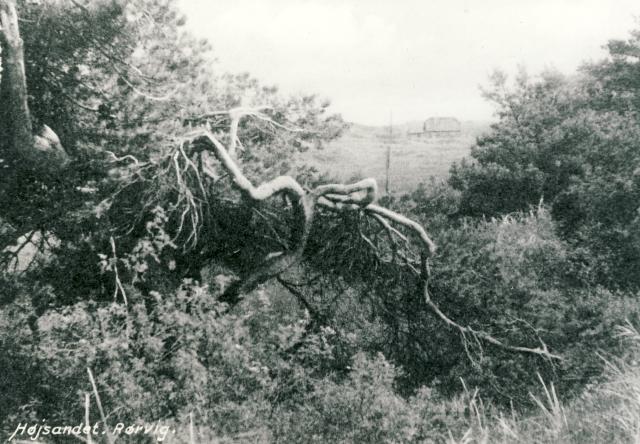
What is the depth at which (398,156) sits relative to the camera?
35.9 metres

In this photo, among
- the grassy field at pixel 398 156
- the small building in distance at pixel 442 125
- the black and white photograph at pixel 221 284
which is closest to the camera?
the black and white photograph at pixel 221 284

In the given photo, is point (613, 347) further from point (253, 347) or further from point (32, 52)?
point (32, 52)

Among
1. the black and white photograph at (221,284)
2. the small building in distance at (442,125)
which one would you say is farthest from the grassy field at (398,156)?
the black and white photograph at (221,284)

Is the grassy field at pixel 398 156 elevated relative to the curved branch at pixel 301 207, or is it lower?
lower

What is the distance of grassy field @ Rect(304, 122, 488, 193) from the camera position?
28.0 meters

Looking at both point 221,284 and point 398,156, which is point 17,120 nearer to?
point 221,284

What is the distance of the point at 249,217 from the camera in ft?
23.9

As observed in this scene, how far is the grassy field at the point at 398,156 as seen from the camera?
27969 mm

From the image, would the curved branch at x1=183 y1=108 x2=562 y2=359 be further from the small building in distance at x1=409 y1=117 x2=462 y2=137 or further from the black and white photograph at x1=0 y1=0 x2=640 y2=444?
the small building in distance at x1=409 y1=117 x2=462 y2=137

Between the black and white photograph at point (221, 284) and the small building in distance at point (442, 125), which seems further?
the small building in distance at point (442, 125)

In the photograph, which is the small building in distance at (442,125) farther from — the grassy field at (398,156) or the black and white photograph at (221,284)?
the black and white photograph at (221,284)

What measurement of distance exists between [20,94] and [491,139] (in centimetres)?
1695

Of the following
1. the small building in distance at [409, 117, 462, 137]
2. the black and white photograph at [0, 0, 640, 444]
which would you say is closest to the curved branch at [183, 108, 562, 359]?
the black and white photograph at [0, 0, 640, 444]

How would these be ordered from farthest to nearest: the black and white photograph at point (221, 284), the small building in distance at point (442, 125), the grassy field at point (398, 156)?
1. the small building in distance at point (442, 125)
2. the grassy field at point (398, 156)
3. the black and white photograph at point (221, 284)
